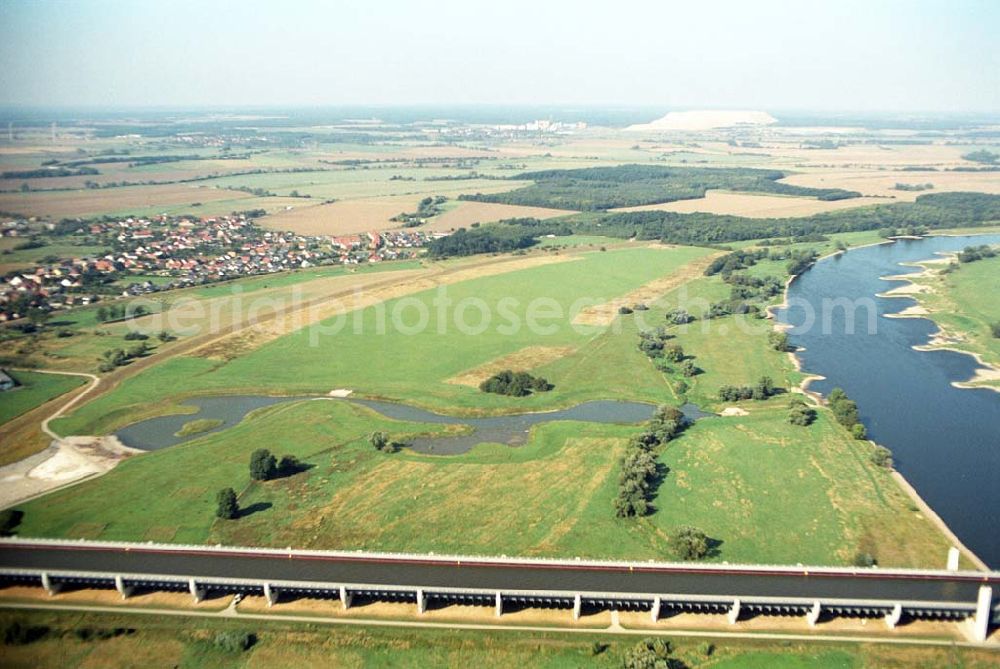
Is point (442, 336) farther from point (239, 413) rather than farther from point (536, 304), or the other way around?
point (239, 413)

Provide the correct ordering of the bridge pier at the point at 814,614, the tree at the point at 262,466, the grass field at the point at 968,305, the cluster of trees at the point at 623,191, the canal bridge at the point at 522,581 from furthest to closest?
the cluster of trees at the point at 623,191 < the grass field at the point at 968,305 < the tree at the point at 262,466 < the canal bridge at the point at 522,581 < the bridge pier at the point at 814,614

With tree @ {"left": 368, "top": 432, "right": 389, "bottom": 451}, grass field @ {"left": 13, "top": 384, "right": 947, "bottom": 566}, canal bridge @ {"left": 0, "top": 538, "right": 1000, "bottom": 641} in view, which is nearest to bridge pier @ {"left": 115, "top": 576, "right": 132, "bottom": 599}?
canal bridge @ {"left": 0, "top": 538, "right": 1000, "bottom": 641}

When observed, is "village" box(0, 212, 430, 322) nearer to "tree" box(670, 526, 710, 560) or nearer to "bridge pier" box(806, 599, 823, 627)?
"tree" box(670, 526, 710, 560)

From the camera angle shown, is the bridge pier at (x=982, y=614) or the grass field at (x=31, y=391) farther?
the grass field at (x=31, y=391)

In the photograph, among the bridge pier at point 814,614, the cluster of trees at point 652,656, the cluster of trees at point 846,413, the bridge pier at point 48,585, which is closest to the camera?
the cluster of trees at point 652,656

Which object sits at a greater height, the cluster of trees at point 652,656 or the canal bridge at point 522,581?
the canal bridge at point 522,581

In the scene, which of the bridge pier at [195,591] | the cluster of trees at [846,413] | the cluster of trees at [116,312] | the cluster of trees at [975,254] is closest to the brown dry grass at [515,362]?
the cluster of trees at [846,413]

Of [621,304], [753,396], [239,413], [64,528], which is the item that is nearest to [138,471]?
[64,528]

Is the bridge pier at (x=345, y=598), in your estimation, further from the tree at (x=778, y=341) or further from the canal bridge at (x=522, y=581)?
the tree at (x=778, y=341)
